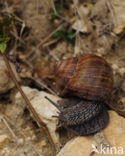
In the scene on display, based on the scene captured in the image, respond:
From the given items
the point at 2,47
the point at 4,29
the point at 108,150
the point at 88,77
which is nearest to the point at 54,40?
the point at 4,29

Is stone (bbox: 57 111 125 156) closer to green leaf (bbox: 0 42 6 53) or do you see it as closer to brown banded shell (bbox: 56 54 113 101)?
brown banded shell (bbox: 56 54 113 101)

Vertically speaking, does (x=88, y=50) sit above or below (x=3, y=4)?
below

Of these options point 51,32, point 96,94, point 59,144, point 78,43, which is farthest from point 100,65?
point 51,32

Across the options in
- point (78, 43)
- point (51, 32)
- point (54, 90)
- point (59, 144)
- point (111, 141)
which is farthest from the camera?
point (51, 32)

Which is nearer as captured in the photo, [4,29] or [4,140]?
[4,140]

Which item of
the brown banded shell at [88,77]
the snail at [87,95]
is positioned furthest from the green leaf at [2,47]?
the snail at [87,95]

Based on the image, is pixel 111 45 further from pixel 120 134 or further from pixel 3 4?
pixel 3 4

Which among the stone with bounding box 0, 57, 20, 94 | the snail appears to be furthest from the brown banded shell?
the stone with bounding box 0, 57, 20, 94

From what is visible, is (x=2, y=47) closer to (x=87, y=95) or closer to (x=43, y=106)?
(x=43, y=106)
